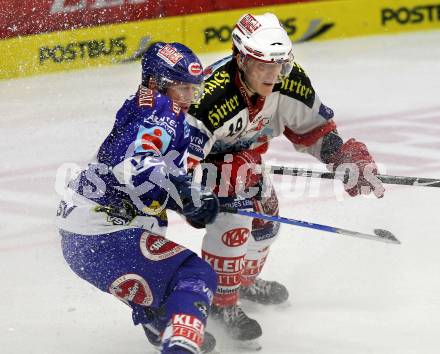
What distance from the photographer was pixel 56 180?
5812 millimetres

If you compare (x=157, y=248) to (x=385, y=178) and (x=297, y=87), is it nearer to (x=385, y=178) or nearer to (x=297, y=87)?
(x=297, y=87)

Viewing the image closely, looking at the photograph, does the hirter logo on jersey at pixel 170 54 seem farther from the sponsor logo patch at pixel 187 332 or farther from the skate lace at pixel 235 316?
the skate lace at pixel 235 316

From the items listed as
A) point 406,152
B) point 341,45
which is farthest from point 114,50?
point 406,152

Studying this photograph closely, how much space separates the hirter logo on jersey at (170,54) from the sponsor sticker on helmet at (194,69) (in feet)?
0.15

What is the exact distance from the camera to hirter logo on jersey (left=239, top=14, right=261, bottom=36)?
3798mm

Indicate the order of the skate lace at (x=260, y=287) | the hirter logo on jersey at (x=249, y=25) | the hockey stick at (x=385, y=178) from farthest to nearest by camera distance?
the skate lace at (x=260, y=287) → the hockey stick at (x=385, y=178) → the hirter logo on jersey at (x=249, y=25)

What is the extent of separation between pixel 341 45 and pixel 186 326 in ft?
19.1

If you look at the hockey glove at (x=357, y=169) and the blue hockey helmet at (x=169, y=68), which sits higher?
the blue hockey helmet at (x=169, y=68)

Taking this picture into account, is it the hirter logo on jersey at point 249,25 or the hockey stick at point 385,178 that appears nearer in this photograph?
the hirter logo on jersey at point 249,25

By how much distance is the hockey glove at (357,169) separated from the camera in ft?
13.5

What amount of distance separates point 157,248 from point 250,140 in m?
0.91

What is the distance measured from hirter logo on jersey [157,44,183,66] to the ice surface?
1.15 meters

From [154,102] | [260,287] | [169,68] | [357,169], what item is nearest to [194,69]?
[169,68]

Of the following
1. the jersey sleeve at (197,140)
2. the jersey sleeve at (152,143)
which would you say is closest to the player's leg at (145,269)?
the jersey sleeve at (152,143)
